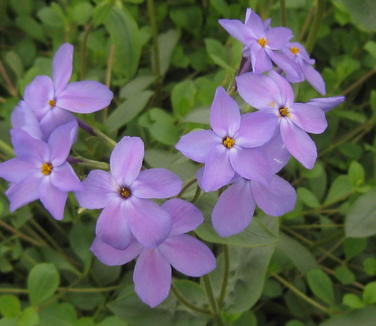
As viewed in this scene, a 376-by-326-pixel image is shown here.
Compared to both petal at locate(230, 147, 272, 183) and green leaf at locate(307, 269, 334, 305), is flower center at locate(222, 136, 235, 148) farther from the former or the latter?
green leaf at locate(307, 269, 334, 305)

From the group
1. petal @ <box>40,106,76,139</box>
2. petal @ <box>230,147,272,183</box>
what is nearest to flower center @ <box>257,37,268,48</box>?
petal @ <box>230,147,272,183</box>

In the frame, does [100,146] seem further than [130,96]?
No

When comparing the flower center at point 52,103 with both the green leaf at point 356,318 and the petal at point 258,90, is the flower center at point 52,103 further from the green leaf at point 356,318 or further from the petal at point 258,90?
the green leaf at point 356,318

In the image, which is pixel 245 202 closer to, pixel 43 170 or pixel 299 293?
pixel 43 170

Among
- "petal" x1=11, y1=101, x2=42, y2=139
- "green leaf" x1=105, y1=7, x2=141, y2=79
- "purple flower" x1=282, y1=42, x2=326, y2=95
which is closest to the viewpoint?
"petal" x1=11, y1=101, x2=42, y2=139

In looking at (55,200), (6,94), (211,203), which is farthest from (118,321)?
(6,94)

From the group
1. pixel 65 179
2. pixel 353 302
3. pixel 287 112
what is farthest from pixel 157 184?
pixel 353 302

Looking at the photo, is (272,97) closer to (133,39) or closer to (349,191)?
(349,191)
